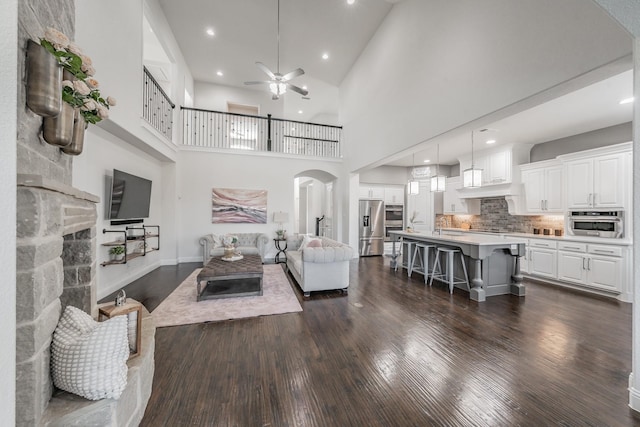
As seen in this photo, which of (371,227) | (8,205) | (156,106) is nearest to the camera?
(8,205)

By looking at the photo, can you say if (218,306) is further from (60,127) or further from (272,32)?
(272,32)

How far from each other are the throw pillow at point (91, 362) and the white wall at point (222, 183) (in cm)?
557

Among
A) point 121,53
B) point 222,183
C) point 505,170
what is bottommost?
point 222,183

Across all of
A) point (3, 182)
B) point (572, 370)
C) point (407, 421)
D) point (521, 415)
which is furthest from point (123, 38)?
point (572, 370)

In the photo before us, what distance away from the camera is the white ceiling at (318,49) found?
3.93 metres

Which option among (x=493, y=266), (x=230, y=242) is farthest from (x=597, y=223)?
(x=230, y=242)

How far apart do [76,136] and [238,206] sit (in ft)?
17.4

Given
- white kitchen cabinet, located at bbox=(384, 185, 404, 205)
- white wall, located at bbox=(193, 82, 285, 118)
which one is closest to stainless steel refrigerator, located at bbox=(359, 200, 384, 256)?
white kitchen cabinet, located at bbox=(384, 185, 404, 205)

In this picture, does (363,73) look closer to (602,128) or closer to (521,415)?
(602,128)

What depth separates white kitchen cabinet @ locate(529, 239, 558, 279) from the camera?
15.9 ft

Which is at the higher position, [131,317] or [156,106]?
[156,106]

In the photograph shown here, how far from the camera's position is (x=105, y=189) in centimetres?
380

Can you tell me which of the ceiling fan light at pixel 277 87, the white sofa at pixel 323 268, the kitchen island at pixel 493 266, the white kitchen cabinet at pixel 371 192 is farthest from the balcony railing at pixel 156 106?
the kitchen island at pixel 493 266

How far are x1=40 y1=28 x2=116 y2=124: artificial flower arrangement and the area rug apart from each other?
2.47 meters
